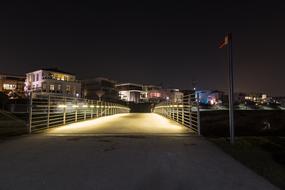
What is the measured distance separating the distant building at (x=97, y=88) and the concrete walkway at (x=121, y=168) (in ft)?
214

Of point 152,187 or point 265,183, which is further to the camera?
point 265,183

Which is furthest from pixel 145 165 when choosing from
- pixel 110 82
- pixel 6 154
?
pixel 110 82

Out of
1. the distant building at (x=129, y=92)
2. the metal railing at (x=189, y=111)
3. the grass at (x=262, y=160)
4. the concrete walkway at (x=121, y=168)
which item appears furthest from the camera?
the distant building at (x=129, y=92)

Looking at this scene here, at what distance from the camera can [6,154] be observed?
4.78m

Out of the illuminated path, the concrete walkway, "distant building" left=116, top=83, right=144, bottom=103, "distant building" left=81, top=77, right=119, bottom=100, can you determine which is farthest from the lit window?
the concrete walkway

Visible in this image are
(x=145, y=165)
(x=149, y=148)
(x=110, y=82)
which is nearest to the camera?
(x=145, y=165)

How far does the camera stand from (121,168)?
3.79 metres

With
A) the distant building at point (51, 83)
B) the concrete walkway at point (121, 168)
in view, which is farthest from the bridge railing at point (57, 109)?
the distant building at point (51, 83)

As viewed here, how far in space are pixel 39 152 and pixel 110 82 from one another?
240 ft

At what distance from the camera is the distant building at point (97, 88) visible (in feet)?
233

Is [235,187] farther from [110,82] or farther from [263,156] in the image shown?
[110,82]

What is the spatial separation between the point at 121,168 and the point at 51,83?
5246 cm

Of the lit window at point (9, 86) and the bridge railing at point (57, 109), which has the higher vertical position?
the lit window at point (9, 86)

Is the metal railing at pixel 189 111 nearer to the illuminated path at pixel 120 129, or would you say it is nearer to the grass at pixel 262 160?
the illuminated path at pixel 120 129
